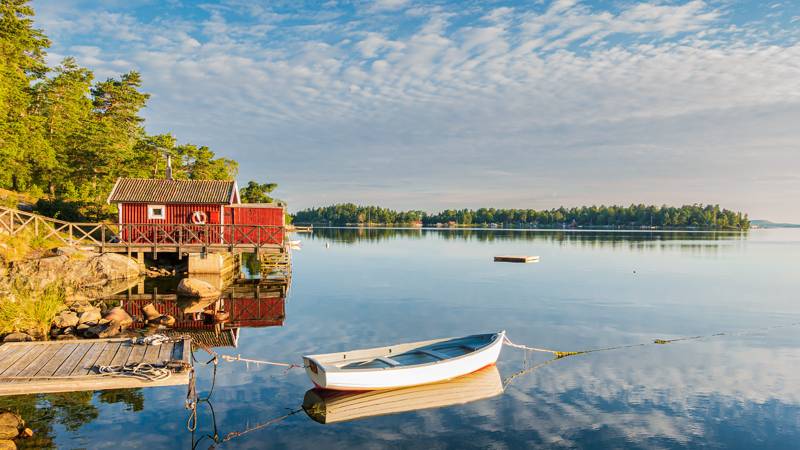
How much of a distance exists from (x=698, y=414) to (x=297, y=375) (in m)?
10.6

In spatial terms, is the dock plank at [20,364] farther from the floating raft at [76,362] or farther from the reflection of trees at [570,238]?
the reflection of trees at [570,238]

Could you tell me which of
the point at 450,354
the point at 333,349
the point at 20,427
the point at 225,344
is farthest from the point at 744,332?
the point at 20,427

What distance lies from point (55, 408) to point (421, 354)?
9024mm

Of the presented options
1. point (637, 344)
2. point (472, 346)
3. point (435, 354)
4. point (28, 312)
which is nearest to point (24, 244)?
point (28, 312)

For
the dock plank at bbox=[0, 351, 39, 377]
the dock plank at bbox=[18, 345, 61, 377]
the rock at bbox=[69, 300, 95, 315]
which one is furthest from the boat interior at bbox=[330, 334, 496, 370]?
the rock at bbox=[69, 300, 95, 315]

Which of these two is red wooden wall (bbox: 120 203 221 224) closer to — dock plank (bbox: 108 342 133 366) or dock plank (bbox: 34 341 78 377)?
dock plank (bbox: 34 341 78 377)

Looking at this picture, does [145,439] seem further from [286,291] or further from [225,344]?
[286,291]

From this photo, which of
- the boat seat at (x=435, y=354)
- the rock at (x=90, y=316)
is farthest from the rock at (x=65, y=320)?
the boat seat at (x=435, y=354)

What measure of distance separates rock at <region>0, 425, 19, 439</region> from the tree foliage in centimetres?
2893

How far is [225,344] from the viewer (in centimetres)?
1873

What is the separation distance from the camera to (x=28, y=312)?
17219 mm

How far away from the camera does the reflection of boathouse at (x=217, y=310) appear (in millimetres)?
19906

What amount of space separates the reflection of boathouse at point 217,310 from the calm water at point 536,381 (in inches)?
33.2

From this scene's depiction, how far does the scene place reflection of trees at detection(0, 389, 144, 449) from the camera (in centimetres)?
1034
